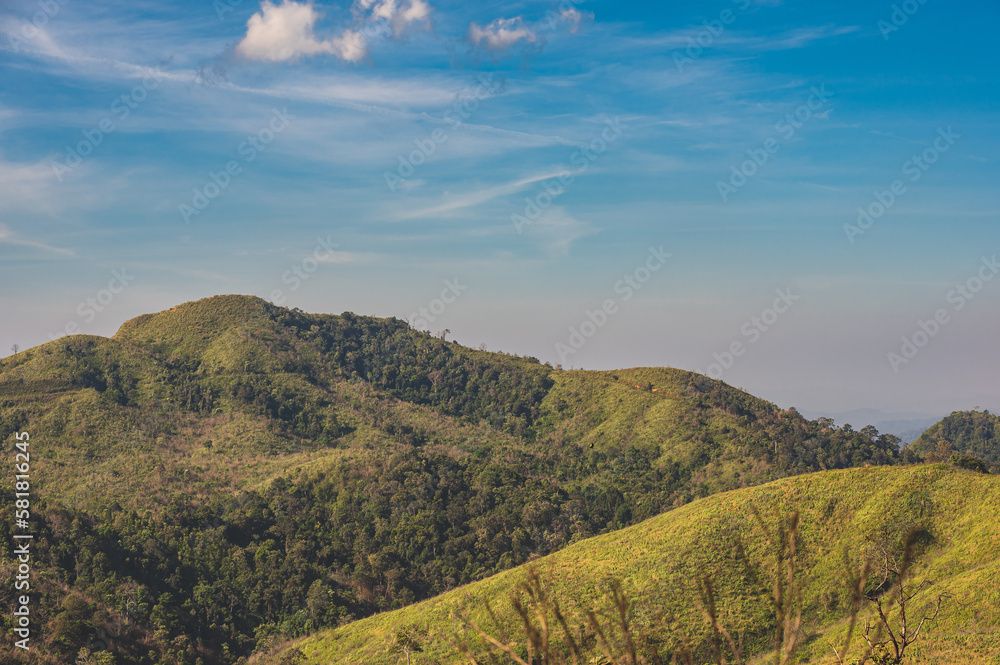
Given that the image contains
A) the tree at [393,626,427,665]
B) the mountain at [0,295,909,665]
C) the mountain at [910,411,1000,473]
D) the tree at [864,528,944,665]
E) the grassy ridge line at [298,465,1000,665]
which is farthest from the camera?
the mountain at [910,411,1000,473]

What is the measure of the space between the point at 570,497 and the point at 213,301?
92852 millimetres

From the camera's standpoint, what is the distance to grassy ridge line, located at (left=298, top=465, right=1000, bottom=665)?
3019 centimetres

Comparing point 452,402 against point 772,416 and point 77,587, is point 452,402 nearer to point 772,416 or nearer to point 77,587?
point 772,416

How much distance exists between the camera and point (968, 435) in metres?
140

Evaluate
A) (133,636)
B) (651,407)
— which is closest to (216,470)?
(133,636)

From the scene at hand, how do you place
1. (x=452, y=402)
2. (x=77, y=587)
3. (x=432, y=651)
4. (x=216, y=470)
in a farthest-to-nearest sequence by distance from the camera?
(x=452, y=402)
(x=216, y=470)
(x=77, y=587)
(x=432, y=651)

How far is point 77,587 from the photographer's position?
179 ft

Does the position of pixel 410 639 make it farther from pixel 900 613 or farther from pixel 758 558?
pixel 900 613

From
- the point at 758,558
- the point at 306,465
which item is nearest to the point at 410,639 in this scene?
the point at 758,558

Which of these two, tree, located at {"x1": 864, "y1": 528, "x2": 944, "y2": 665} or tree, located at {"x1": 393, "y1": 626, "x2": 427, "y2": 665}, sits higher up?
tree, located at {"x1": 864, "y1": 528, "x2": 944, "y2": 665}

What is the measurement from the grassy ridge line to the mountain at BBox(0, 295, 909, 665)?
14967 millimetres

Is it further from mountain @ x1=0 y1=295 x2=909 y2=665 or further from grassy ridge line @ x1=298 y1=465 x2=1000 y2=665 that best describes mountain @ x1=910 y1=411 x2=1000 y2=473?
grassy ridge line @ x1=298 y1=465 x2=1000 y2=665

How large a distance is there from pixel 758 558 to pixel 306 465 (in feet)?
207

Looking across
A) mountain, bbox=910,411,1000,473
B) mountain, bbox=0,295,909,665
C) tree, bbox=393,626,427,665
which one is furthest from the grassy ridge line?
mountain, bbox=910,411,1000,473
